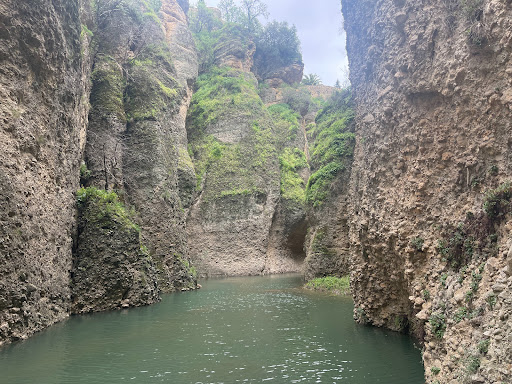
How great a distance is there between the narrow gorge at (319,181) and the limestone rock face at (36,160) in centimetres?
7

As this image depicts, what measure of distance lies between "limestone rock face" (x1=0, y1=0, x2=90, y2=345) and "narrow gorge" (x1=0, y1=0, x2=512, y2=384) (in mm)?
74

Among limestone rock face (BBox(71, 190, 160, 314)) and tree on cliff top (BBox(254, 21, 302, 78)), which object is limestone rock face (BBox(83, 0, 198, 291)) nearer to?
limestone rock face (BBox(71, 190, 160, 314))

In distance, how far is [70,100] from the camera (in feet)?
57.3

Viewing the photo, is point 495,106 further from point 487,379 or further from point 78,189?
point 78,189

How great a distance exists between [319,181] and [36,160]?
1923 centimetres

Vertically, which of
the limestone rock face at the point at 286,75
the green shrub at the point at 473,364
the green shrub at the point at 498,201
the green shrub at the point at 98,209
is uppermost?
the limestone rock face at the point at 286,75

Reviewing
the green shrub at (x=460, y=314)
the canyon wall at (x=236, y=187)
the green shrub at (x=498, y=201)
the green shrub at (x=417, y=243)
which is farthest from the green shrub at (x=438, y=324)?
the canyon wall at (x=236, y=187)

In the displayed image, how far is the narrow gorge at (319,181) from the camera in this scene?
23.5ft

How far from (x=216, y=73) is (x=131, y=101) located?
2776cm

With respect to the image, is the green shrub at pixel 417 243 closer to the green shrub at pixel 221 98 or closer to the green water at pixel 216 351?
the green water at pixel 216 351

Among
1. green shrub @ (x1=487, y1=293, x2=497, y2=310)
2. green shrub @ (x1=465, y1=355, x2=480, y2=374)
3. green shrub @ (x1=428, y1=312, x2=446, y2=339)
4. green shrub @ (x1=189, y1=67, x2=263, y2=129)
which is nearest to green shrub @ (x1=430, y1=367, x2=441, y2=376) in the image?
green shrub @ (x1=428, y1=312, x2=446, y2=339)

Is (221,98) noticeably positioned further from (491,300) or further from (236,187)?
(491,300)

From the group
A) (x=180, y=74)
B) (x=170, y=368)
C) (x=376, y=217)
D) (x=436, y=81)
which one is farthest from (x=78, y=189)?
(x=180, y=74)

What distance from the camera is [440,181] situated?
9.06 meters
